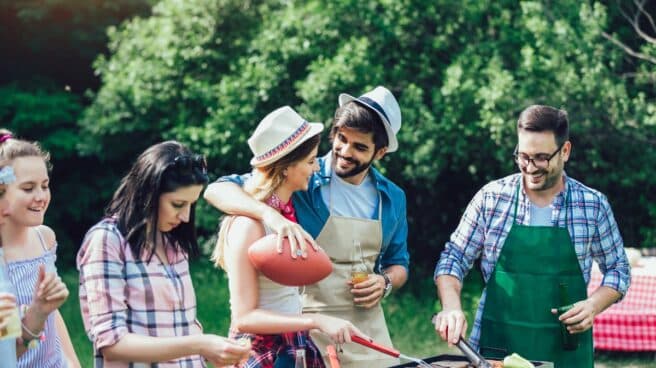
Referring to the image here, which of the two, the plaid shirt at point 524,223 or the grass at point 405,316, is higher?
the plaid shirt at point 524,223

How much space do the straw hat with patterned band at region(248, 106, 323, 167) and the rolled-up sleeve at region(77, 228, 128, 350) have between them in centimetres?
70

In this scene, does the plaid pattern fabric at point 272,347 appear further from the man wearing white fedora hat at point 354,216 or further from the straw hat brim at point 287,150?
the straw hat brim at point 287,150

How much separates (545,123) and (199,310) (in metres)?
6.87

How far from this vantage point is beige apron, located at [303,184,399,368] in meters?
4.25

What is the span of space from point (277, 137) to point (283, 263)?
0.52 metres

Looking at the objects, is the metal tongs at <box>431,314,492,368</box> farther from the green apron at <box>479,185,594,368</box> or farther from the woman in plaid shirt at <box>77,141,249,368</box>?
the woman in plaid shirt at <box>77,141,249,368</box>

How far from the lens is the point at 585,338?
437 centimetres

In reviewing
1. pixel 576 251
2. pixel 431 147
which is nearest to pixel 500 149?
pixel 431 147

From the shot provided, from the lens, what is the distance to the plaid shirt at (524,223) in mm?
4371

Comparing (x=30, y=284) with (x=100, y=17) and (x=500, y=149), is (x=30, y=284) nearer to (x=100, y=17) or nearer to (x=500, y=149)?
(x=500, y=149)

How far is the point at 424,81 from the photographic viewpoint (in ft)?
36.4

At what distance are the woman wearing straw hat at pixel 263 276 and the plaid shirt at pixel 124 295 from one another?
0.79 feet

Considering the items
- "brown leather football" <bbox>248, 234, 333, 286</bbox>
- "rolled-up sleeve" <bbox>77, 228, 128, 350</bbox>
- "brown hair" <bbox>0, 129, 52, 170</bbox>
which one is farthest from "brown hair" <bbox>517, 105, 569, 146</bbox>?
"brown hair" <bbox>0, 129, 52, 170</bbox>

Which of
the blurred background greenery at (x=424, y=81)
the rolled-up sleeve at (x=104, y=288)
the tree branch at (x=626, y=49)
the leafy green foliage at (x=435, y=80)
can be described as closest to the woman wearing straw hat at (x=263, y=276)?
the rolled-up sleeve at (x=104, y=288)
